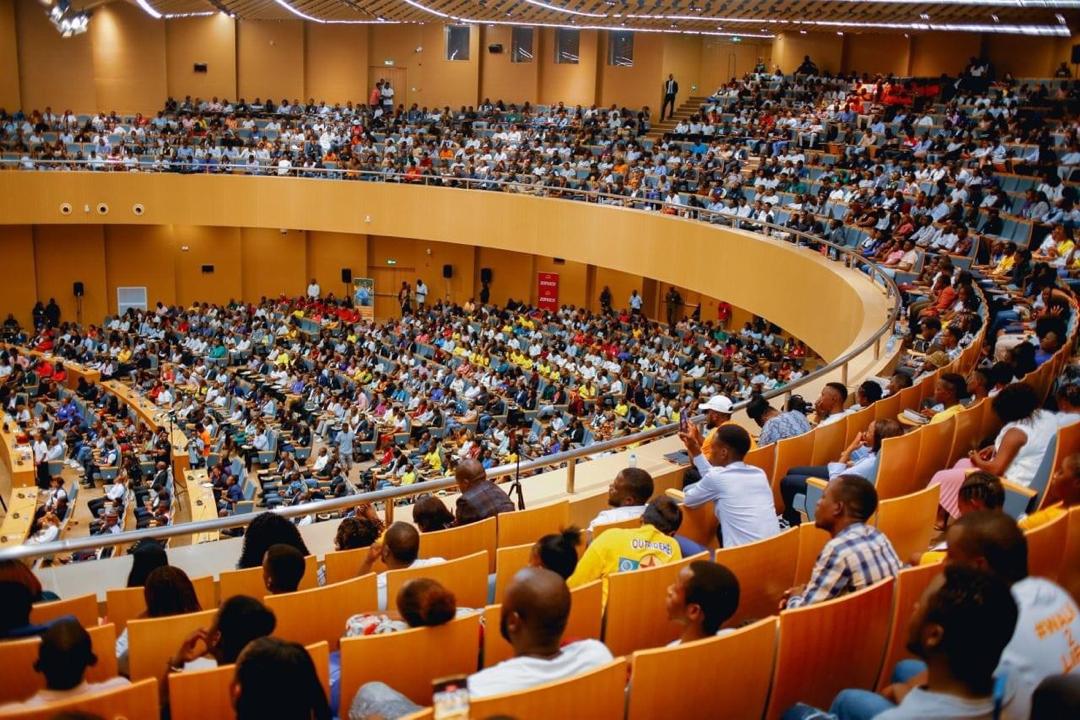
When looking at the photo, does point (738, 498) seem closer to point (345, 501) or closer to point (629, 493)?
point (629, 493)

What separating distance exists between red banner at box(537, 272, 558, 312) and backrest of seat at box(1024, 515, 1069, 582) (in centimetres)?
2150

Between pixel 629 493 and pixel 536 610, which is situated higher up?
pixel 536 610

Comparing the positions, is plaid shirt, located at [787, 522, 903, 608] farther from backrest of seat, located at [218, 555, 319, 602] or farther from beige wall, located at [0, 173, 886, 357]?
beige wall, located at [0, 173, 886, 357]

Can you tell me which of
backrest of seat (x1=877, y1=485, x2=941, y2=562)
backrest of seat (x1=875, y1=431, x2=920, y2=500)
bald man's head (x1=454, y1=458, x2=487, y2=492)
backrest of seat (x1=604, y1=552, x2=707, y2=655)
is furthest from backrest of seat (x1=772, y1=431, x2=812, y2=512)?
backrest of seat (x1=604, y1=552, x2=707, y2=655)

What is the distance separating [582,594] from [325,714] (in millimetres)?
939

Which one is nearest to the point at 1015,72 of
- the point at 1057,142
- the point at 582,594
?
the point at 1057,142

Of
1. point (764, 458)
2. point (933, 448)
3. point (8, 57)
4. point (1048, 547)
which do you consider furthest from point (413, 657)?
point (8, 57)

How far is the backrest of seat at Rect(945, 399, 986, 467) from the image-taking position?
5.23m

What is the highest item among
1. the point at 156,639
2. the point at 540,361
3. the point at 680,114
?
the point at 680,114

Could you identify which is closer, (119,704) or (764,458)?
(119,704)

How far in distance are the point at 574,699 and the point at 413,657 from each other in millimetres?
737

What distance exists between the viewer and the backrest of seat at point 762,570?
3.59m

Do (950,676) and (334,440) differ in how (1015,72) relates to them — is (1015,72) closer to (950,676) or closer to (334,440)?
(334,440)

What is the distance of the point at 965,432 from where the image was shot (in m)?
5.31
